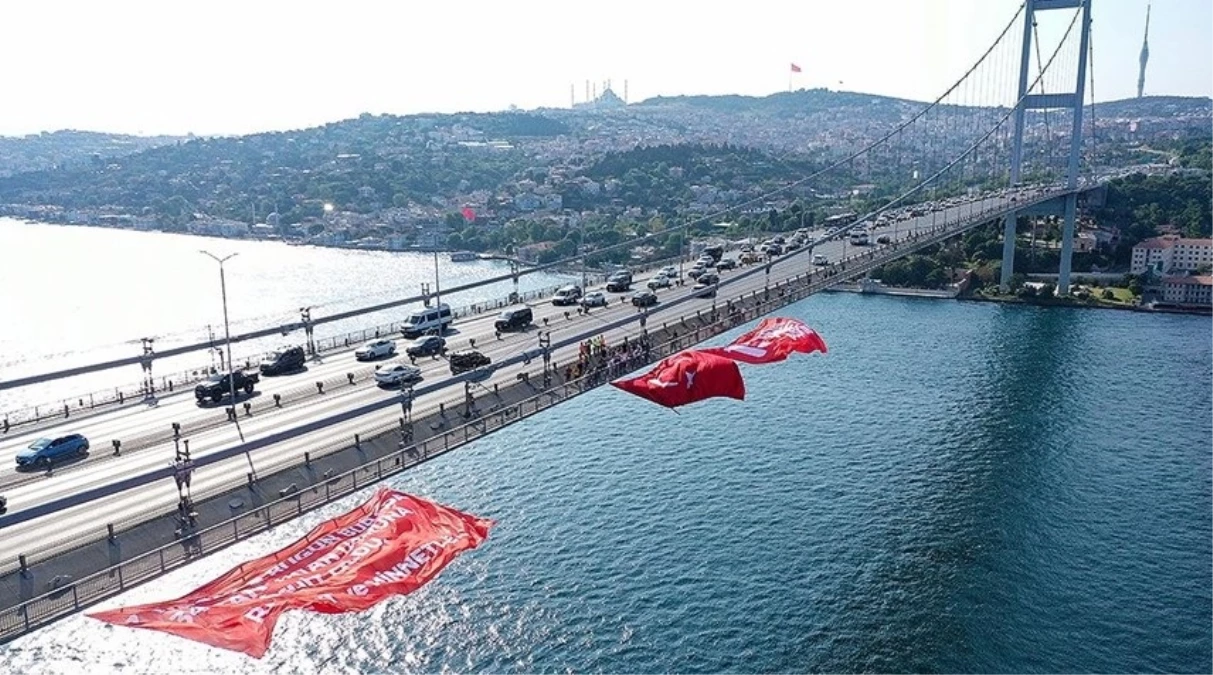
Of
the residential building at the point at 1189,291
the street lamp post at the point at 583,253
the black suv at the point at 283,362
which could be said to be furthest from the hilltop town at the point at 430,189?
the black suv at the point at 283,362

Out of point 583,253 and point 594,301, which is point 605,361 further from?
point 583,253

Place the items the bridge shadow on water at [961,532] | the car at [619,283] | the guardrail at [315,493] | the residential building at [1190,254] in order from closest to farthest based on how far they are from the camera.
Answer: the guardrail at [315,493] → the bridge shadow on water at [961,532] → the car at [619,283] → the residential building at [1190,254]

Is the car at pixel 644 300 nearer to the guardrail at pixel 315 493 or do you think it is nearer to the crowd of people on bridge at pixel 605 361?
the guardrail at pixel 315 493

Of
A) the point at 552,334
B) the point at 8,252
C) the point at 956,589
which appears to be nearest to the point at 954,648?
the point at 956,589

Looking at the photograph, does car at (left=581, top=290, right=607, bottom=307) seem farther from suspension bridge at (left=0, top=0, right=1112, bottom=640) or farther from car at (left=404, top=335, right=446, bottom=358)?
car at (left=404, top=335, right=446, bottom=358)

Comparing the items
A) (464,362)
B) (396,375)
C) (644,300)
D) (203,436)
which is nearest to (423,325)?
(464,362)

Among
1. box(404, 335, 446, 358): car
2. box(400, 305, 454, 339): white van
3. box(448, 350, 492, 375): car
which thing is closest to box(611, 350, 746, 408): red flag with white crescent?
box(448, 350, 492, 375): car
